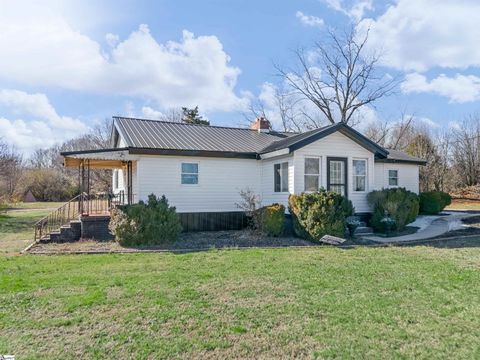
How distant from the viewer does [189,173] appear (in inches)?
547

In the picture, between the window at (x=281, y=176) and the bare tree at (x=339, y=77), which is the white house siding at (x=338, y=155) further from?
the bare tree at (x=339, y=77)

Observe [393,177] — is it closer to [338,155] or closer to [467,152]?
[338,155]

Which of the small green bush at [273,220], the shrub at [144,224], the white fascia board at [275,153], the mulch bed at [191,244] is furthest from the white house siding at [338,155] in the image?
the shrub at [144,224]

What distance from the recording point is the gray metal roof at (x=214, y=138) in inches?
525

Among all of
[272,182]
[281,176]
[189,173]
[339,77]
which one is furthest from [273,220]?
[339,77]

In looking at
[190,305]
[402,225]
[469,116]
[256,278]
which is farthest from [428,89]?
[190,305]

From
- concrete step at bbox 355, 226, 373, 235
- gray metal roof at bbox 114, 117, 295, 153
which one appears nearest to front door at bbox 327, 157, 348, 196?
concrete step at bbox 355, 226, 373, 235

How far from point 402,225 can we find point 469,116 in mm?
28322

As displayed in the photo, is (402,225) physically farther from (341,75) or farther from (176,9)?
(341,75)

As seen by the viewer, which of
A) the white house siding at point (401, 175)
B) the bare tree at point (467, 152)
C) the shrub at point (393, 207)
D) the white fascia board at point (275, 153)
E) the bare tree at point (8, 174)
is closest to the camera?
the white fascia board at point (275, 153)

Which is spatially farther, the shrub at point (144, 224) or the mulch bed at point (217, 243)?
the shrub at point (144, 224)

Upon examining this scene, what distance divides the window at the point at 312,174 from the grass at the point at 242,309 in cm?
569

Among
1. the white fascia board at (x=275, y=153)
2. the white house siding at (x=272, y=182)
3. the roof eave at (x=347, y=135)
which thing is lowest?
the white house siding at (x=272, y=182)

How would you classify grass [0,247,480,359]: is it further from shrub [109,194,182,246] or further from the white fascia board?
the white fascia board
